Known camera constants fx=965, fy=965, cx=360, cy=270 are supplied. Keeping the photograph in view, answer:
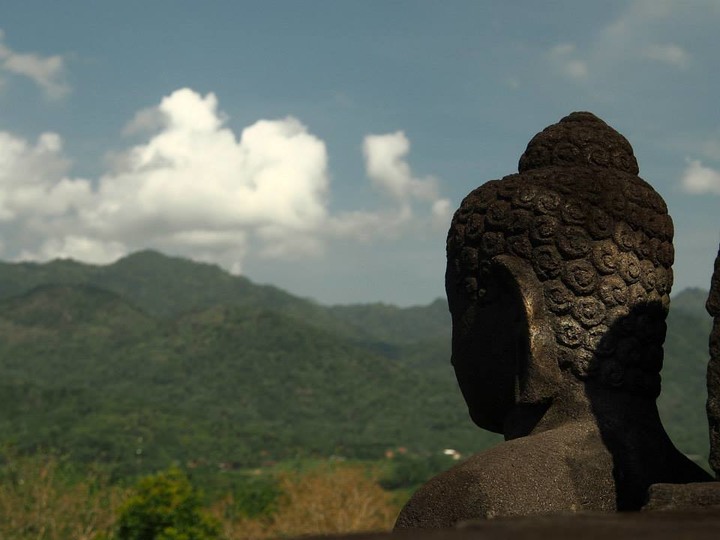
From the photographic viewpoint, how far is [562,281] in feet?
14.5

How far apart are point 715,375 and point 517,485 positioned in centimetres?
100

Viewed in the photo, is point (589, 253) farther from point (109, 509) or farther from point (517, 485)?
point (109, 509)

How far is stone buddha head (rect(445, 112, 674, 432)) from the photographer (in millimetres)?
4379

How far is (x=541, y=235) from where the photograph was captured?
446 cm

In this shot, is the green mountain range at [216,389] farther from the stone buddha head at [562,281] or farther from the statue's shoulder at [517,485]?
the statue's shoulder at [517,485]

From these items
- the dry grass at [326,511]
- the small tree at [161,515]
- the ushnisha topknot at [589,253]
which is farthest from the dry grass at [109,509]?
the ushnisha topknot at [589,253]

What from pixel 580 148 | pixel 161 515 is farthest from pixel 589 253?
pixel 161 515

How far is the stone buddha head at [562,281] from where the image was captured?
4.38 metres

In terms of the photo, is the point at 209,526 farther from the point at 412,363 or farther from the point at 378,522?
the point at 412,363

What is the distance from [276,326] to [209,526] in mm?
103568

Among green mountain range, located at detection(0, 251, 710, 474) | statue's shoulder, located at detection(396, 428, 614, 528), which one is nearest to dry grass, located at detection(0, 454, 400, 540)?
statue's shoulder, located at detection(396, 428, 614, 528)

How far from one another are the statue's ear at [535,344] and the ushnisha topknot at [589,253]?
0.14 ft

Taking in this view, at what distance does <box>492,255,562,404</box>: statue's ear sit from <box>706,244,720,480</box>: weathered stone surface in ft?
3.73

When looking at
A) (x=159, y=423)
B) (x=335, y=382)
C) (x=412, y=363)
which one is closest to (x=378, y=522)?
(x=159, y=423)
